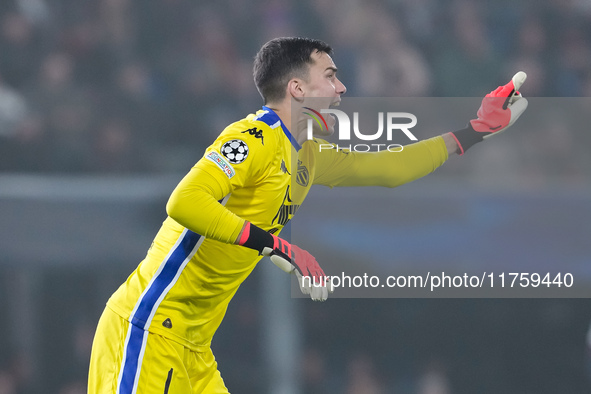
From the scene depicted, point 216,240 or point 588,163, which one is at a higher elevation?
point 588,163

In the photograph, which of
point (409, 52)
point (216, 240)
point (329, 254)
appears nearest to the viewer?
point (216, 240)

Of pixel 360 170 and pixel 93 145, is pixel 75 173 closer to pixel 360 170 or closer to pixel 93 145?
pixel 93 145

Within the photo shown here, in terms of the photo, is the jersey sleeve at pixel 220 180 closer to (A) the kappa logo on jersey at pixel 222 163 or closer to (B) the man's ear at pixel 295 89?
(A) the kappa logo on jersey at pixel 222 163

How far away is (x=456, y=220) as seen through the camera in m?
6.06

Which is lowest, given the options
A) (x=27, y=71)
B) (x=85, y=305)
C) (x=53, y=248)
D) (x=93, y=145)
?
(x=85, y=305)

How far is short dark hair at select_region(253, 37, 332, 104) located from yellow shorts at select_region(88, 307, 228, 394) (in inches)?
45.4

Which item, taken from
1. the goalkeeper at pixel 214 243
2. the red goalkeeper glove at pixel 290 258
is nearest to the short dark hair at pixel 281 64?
the goalkeeper at pixel 214 243

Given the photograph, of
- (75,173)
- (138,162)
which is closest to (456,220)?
(138,162)

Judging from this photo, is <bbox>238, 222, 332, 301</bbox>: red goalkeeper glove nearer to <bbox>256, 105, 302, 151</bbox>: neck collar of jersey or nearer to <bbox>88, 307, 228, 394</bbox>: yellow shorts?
<bbox>256, 105, 302, 151</bbox>: neck collar of jersey

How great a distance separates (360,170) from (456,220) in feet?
7.05

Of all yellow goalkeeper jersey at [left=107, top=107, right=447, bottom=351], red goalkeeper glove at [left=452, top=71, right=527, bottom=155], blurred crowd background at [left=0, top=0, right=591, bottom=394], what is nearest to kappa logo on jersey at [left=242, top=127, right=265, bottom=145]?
yellow goalkeeper jersey at [left=107, top=107, right=447, bottom=351]

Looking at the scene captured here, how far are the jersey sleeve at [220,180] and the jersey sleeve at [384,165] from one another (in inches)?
31.6

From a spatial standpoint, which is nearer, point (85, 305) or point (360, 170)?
point (360, 170)

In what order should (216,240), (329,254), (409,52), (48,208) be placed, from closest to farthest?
(216,240) < (329,254) < (48,208) < (409,52)
